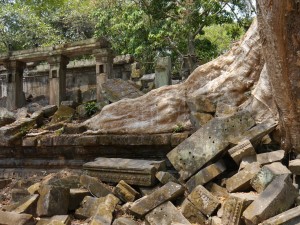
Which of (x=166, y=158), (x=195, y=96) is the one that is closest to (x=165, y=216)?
(x=166, y=158)

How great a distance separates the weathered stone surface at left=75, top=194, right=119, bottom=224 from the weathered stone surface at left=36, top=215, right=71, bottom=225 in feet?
0.92

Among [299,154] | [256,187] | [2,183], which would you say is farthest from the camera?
[2,183]

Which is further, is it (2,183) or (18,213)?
(2,183)

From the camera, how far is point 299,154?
3.79 m

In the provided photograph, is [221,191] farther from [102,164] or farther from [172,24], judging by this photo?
[172,24]

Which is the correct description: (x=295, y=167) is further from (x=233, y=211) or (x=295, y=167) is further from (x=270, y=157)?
(x=233, y=211)

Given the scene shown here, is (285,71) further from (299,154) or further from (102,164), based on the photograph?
(102,164)

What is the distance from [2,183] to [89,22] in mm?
12047

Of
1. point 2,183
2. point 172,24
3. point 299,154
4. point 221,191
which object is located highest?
point 172,24

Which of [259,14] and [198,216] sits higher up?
[259,14]

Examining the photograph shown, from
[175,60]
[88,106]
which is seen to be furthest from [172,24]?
[88,106]

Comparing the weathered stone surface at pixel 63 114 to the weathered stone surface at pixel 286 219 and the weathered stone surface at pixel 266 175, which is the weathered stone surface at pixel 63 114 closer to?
the weathered stone surface at pixel 266 175

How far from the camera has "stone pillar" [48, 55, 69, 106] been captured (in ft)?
27.8

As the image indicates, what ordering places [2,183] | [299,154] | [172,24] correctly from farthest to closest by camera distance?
[172,24] < [2,183] < [299,154]
